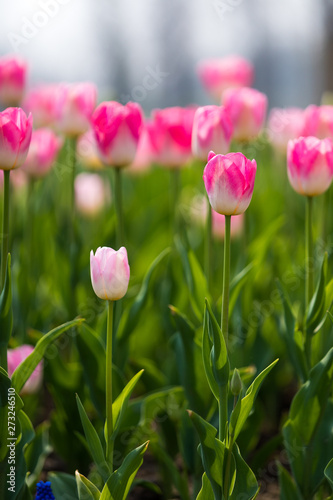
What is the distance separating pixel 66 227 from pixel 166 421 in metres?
0.94

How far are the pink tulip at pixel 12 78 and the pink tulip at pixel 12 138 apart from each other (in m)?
0.79

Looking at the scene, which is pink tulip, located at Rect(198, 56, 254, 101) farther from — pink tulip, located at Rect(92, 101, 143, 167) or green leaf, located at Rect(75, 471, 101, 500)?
green leaf, located at Rect(75, 471, 101, 500)

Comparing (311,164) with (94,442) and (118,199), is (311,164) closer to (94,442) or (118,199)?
(118,199)

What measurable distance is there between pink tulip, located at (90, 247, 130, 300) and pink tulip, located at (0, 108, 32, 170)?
25cm

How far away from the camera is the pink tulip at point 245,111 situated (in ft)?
5.03

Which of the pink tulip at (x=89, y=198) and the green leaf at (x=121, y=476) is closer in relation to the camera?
the green leaf at (x=121, y=476)

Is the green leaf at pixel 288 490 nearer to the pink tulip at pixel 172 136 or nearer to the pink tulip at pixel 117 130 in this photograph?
the pink tulip at pixel 117 130

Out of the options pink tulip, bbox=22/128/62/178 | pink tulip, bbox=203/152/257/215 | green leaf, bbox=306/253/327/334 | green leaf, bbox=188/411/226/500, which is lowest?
green leaf, bbox=188/411/226/500

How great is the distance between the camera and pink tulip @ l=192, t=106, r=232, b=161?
1.28 meters

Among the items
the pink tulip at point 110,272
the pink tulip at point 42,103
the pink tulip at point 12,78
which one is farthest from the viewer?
the pink tulip at point 42,103

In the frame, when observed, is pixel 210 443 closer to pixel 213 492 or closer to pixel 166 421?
pixel 213 492

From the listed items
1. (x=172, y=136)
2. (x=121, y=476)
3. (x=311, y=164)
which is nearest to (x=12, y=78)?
(x=172, y=136)

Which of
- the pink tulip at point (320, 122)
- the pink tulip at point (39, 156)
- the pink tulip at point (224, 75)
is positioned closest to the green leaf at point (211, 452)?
the pink tulip at point (320, 122)

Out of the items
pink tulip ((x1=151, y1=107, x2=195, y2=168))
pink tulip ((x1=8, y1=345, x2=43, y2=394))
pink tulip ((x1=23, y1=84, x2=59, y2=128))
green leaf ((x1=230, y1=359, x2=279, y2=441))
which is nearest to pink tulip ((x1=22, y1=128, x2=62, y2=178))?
pink tulip ((x1=151, y1=107, x2=195, y2=168))
